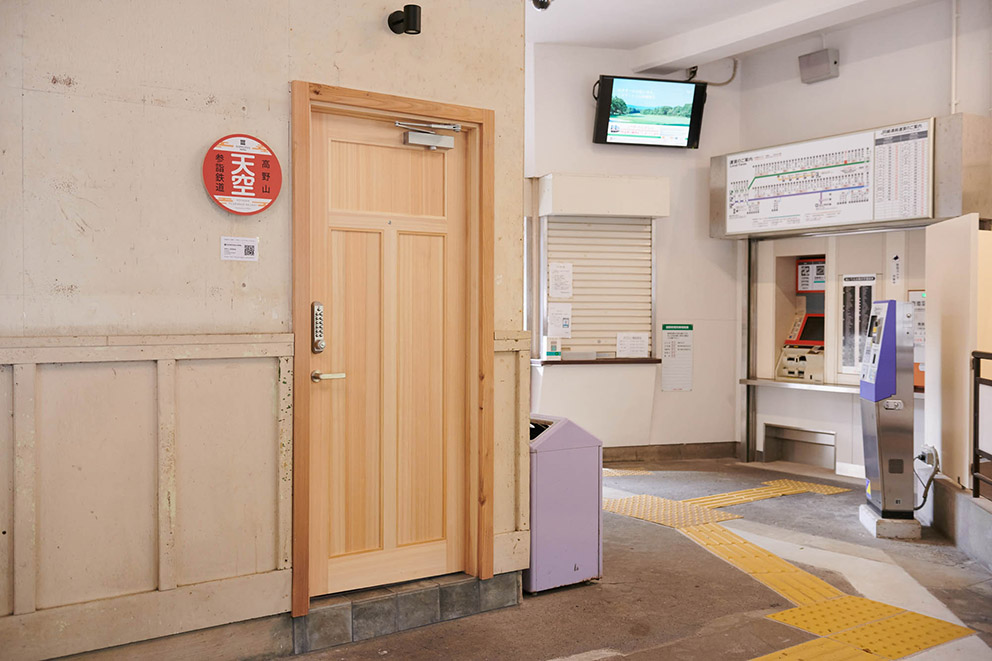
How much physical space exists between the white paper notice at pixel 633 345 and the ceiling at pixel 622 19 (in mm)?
2974

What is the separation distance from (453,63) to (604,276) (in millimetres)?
4464

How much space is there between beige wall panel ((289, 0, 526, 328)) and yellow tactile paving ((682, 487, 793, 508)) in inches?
126

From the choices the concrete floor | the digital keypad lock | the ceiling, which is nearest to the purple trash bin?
the concrete floor

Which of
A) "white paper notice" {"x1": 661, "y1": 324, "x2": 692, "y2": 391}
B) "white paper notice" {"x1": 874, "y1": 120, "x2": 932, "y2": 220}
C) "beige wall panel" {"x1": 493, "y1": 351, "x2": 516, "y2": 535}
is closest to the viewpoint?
"beige wall panel" {"x1": 493, "y1": 351, "x2": 516, "y2": 535}

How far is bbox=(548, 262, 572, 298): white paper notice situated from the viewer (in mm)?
8172

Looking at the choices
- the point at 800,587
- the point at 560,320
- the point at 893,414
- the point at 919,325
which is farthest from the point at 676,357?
the point at 800,587

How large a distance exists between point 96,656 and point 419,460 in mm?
1667

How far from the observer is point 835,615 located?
4258 mm

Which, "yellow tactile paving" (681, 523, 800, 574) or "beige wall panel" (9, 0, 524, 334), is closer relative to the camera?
"beige wall panel" (9, 0, 524, 334)

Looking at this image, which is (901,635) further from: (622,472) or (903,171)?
(903,171)

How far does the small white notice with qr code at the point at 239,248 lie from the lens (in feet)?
11.7

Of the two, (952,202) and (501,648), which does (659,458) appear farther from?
(501,648)

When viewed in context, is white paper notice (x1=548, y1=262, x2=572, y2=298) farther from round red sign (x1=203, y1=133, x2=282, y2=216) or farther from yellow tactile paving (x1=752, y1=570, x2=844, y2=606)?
round red sign (x1=203, y1=133, x2=282, y2=216)

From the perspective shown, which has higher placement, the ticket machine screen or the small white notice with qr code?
the small white notice with qr code
